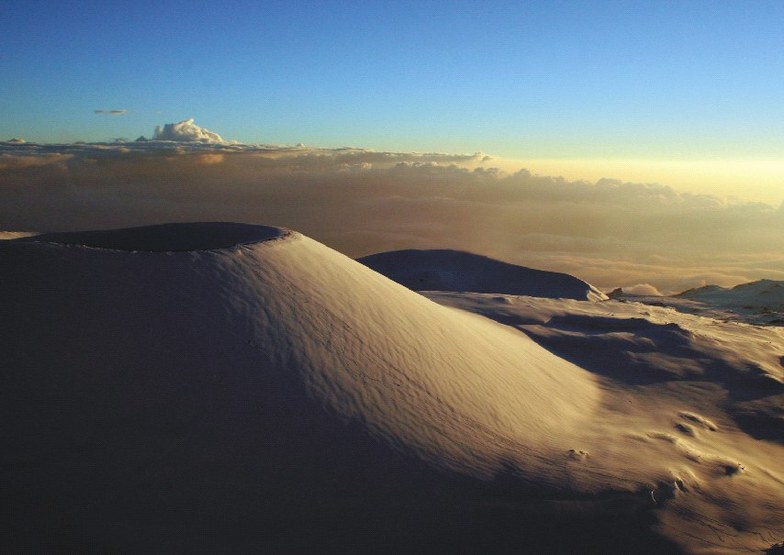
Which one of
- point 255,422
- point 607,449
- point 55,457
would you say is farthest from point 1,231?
point 607,449

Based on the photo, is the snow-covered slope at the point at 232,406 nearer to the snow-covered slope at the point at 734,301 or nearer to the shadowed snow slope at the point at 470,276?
the snow-covered slope at the point at 734,301

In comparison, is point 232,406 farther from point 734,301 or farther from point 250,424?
point 734,301

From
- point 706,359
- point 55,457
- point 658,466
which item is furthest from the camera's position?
point 706,359

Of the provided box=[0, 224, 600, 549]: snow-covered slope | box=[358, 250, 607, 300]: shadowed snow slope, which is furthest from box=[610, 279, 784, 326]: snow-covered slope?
box=[0, 224, 600, 549]: snow-covered slope

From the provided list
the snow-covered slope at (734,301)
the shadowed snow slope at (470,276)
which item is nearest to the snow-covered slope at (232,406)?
the snow-covered slope at (734,301)

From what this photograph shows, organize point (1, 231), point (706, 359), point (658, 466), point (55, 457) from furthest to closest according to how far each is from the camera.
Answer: point (706, 359)
point (1, 231)
point (658, 466)
point (55, 457)

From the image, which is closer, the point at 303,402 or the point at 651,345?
the point at 303,402

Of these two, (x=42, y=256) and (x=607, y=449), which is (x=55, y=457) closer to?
(x=42, y=256)

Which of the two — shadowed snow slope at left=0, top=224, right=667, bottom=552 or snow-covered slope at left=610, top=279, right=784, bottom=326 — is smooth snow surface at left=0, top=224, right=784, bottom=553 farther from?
snow-covered slope at left=610, top=279, right=784, bottom=326
